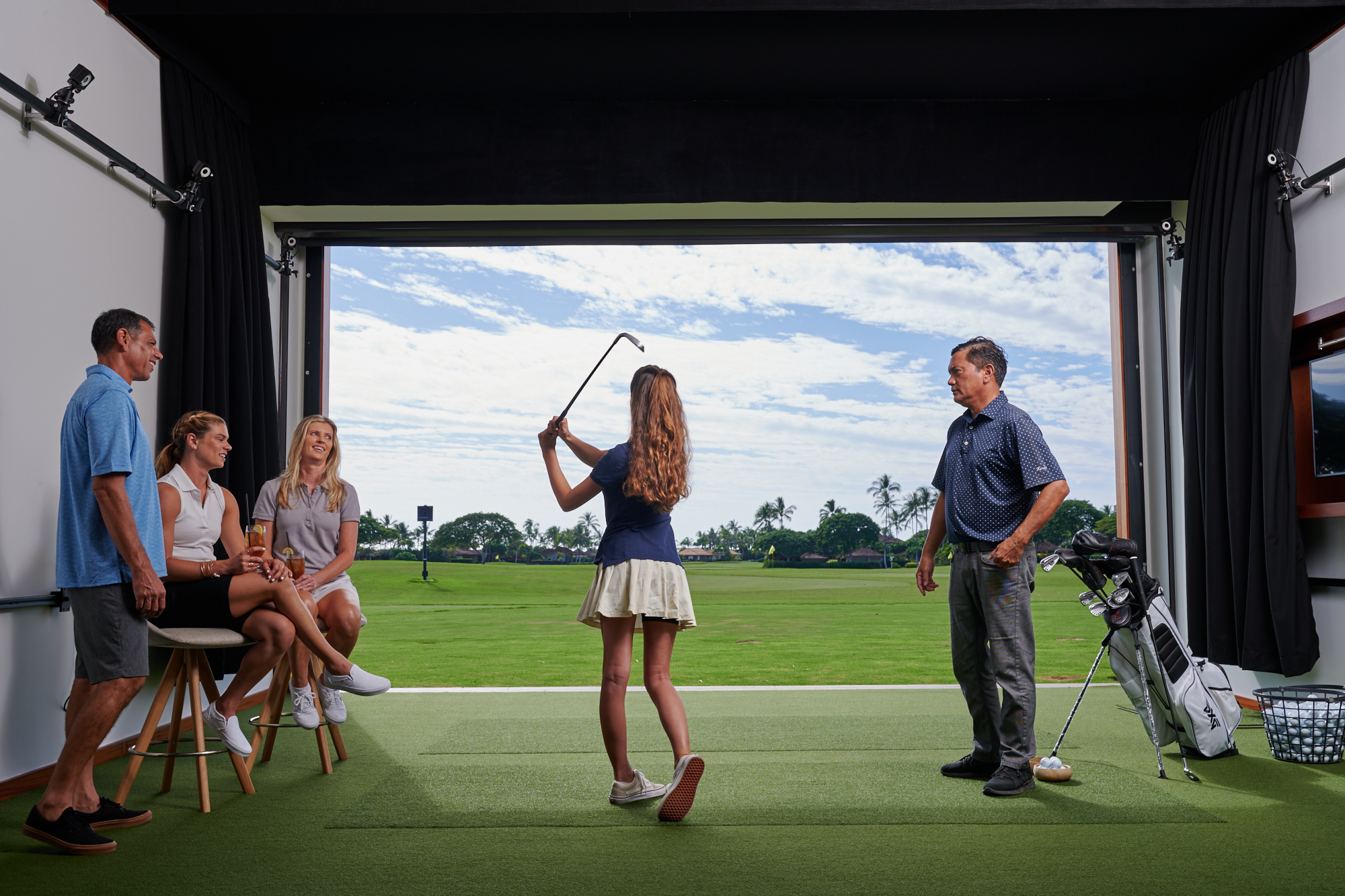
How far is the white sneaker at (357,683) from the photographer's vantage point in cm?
320

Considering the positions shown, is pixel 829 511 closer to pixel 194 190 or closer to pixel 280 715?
pixel 280 715

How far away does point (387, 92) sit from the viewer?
193 inches

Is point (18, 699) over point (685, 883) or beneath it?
over

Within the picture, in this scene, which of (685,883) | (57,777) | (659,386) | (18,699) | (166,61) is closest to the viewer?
(685,883)

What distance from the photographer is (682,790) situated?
2.66 m

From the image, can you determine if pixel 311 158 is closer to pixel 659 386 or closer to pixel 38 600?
pixel 38 600

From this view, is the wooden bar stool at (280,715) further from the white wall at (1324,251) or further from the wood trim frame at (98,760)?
the white wall at (1324,251)

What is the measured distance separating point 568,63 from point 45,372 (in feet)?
8.69

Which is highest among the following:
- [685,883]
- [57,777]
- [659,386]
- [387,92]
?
[387,92]

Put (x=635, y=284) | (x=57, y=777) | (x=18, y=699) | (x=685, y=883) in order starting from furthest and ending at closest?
(x=635, y=284), (x=18, y=699), (x=57, y=777), (x=685, y=883)


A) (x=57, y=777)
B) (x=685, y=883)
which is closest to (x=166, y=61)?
(x=57, y=777)

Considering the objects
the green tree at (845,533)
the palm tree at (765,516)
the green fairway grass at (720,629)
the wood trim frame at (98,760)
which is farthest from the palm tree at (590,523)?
the wood trim frame at (98,760)

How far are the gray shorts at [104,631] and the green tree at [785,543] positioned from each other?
3.87 meters

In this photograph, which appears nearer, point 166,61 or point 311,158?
point 166,61
